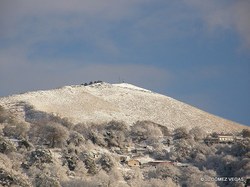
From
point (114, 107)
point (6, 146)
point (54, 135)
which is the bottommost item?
point (6, 146)

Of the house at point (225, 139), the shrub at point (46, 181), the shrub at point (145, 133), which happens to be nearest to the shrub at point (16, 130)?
the shrub at point (145, 133)

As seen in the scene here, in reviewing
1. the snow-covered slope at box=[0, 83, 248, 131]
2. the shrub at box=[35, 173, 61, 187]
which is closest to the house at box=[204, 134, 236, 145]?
the snow-covered slope at box=[0, 83, 248, 131]

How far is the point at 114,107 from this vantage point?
119 meters

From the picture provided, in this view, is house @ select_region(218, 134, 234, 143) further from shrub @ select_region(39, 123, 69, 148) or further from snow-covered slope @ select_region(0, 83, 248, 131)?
shrub @ select_region(39, 123, 69, 148)

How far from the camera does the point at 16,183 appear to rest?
45.4 meters

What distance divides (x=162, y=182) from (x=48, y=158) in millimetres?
9861

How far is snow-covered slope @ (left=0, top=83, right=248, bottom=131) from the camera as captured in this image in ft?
362

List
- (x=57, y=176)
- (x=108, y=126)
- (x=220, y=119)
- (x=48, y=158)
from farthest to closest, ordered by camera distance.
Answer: (x=220, y=119), (x=108, y=126), (x=48, y=158), (x=57, y=176)

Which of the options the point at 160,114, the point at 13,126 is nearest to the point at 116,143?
the point at 13,126

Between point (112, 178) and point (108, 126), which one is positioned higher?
point (108, 126)

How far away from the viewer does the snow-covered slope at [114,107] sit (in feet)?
362

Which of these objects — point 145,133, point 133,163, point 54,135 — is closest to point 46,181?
point 133,163

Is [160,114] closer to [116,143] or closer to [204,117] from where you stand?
[204,117]

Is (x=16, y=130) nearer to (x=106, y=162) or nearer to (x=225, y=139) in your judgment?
(x=106, y=162)
